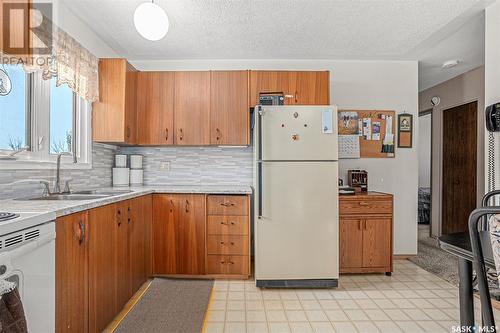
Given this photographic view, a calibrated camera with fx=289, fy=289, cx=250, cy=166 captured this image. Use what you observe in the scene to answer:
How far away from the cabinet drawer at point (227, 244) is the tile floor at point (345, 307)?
0.30m

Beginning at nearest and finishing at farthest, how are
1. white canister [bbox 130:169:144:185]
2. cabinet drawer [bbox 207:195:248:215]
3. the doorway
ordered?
1. cabinet drawer [bbox 207:195:248:215]
2. white canister [bbox 130:169:144:185]
3. the doorway

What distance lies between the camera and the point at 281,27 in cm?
276

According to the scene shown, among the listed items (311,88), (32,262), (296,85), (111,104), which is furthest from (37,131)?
(311,88)

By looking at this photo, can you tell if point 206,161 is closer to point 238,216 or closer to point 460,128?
point 238,216

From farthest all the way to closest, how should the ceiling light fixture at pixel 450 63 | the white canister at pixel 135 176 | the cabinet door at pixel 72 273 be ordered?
the ceiling light fixture at pixel 450 63 → the white canister at pixel 135 176 → the cabinet door at pixel 72 273

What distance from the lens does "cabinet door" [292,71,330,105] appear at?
3191mm

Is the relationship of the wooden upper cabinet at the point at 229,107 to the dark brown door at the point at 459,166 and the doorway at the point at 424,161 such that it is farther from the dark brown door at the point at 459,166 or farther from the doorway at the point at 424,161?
the doorway at the point at 424,161

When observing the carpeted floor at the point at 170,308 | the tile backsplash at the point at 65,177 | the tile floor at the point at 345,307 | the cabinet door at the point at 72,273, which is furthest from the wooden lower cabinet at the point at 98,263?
the tile floor at the point at 345,307

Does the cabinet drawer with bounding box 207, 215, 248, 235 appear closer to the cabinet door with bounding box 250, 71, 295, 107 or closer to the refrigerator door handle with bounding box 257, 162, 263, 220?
the refrigerator door handle with bounding box 257, 162, 263, 220

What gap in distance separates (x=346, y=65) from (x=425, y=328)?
2.89 metres

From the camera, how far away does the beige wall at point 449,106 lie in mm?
3990

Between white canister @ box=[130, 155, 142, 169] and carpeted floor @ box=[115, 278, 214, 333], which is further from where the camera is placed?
white canister @ box=[130, 155, 142, 169]

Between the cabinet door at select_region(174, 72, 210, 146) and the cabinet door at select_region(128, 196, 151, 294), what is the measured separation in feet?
2.74

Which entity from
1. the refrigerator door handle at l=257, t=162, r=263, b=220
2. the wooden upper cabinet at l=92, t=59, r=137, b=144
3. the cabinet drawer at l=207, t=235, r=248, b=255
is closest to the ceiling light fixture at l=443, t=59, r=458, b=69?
the refrigerator door handle at l=257, t=162, r=263, b=220
